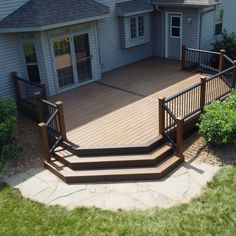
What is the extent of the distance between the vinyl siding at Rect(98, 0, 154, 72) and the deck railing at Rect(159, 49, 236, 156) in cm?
440

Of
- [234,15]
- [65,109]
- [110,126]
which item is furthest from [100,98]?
[234,15]

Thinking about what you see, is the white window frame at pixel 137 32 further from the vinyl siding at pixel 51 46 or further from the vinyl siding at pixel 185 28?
the vinyl siding at pixel 51 46

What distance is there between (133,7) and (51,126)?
7.22 metres

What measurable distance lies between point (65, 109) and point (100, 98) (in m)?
1.40

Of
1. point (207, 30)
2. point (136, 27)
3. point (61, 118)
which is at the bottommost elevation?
point (61, 118)

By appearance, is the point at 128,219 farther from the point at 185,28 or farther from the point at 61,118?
the point at 185,28

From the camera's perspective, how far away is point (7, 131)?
941 centimetres

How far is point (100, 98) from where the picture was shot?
12.2 m

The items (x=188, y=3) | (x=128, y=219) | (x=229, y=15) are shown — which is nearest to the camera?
(x=128, y=219)

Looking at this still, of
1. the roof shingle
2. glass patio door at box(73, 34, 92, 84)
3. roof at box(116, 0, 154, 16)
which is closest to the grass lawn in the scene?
the roof shingle

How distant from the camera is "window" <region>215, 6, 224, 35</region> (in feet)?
52.4

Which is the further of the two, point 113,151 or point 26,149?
point 26,149

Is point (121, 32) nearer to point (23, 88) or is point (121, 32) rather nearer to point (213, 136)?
point (23, 88)

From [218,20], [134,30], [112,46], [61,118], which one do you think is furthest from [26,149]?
[218,20]
